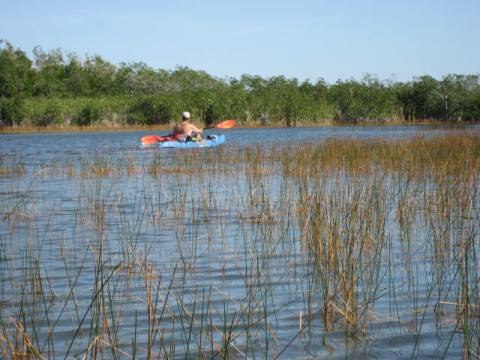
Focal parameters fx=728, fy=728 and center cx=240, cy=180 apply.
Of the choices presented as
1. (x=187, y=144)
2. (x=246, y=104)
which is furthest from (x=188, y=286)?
(x=246, y=104)

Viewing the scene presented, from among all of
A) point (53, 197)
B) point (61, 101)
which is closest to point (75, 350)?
point (53, 197)

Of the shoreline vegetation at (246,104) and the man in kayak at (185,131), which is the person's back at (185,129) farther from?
the shoreline vegetation at (246,104)

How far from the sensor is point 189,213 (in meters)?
8.63

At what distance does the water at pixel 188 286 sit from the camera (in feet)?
12.9

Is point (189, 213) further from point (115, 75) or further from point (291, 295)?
point (115, 75)

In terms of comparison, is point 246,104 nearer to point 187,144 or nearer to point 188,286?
point 187,144

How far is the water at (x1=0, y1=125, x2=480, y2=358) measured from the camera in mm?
3920

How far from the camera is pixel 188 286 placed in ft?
17.0

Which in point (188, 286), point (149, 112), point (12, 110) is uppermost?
A: point (12, 110)

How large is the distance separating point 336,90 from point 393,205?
4619cm

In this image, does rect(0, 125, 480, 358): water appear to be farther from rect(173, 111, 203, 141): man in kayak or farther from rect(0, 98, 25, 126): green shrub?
rect(0, 98, 25, 126): green shrub

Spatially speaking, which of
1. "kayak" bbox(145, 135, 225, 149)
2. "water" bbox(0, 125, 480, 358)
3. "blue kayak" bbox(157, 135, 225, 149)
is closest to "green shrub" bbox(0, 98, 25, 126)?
"kayak" bbox(145, 135, 225, 149)

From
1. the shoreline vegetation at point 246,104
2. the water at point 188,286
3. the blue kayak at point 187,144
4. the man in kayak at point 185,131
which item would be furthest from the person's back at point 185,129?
the shoreline vegetation at point 246,104

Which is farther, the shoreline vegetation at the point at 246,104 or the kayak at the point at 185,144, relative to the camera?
the shoreline vegetation at the point at 246,104
